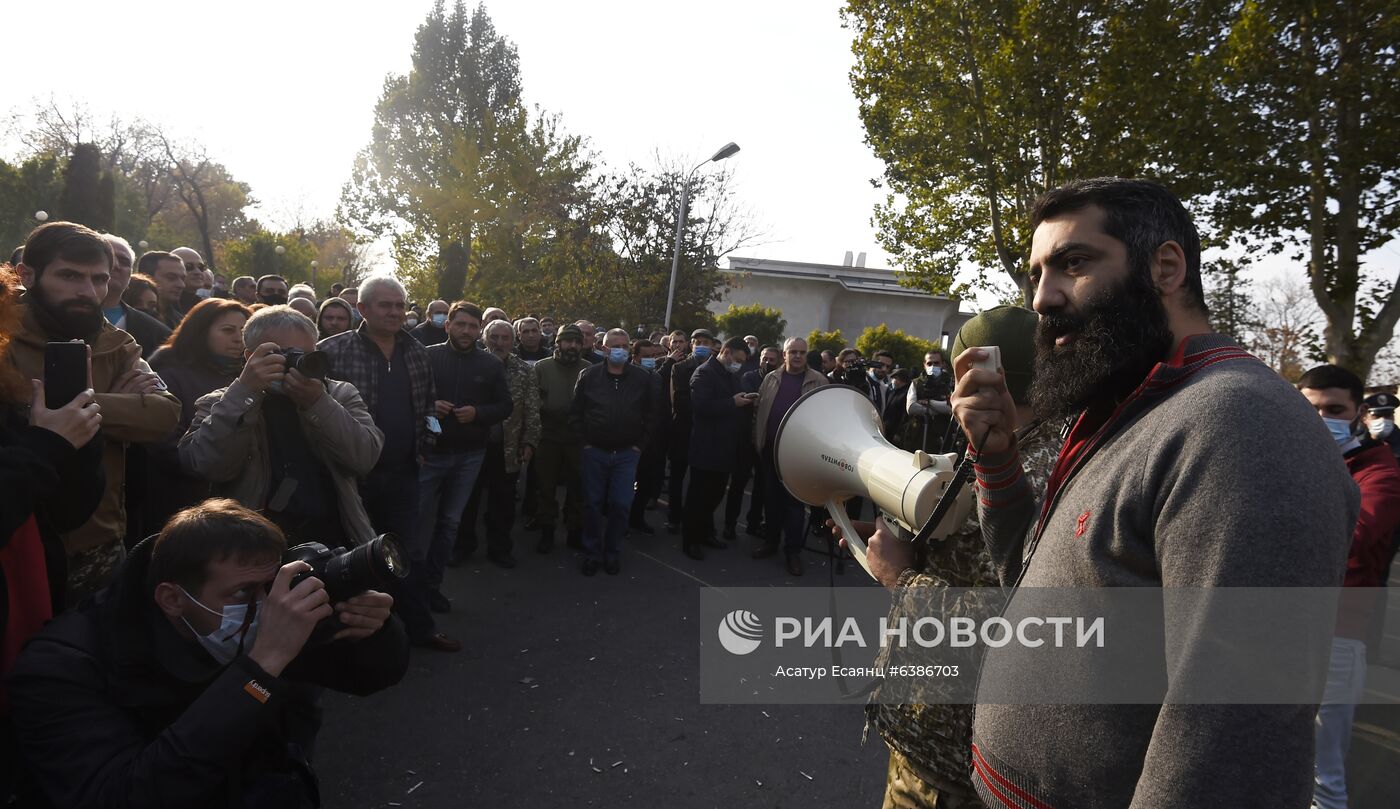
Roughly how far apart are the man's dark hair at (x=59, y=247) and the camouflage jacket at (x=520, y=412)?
343cm

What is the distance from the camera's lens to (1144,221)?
1165 millimetres

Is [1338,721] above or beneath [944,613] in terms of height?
beneath

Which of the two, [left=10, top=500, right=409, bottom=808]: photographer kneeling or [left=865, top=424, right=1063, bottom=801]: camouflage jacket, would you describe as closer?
[left=10, top=500, right=409, bottom=808]: photographer kneeling

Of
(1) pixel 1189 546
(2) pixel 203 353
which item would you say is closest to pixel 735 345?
(2) pixel 203 353

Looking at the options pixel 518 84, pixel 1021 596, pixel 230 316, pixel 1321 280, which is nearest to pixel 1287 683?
pixel 1021 596

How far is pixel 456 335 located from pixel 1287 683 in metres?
4.74

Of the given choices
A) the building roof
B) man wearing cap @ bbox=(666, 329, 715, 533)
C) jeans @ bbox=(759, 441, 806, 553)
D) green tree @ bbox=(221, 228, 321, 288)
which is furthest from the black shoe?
the building roof

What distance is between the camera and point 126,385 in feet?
7.98

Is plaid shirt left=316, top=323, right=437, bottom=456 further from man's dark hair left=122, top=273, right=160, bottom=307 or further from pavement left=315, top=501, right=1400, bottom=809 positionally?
man's dark hair left=122, top=273, right=160, bottom=307

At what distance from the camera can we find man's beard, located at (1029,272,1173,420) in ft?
3.72

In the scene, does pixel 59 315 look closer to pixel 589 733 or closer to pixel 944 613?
pixel 589 733

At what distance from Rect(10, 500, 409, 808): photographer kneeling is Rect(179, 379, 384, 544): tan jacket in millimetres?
945

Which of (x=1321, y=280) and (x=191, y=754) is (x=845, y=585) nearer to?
(x=191, y=754)

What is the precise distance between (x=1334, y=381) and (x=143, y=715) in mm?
4548
